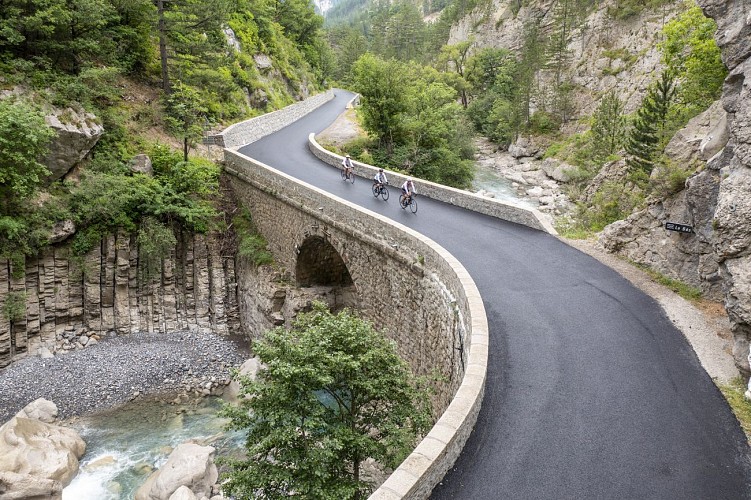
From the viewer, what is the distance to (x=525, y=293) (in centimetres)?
1141

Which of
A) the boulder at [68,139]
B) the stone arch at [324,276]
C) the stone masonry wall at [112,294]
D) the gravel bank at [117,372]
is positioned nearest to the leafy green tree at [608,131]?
the stone arch at [324,276]

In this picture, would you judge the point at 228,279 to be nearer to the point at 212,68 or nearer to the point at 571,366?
the point at 212,68

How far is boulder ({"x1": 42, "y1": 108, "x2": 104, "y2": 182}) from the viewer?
18125 mm

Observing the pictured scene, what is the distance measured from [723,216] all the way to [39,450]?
660 inches

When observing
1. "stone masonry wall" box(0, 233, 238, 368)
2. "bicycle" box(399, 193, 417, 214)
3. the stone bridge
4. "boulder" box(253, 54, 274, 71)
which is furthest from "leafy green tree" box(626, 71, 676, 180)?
"boulder" box(253, 54, 274, 71)

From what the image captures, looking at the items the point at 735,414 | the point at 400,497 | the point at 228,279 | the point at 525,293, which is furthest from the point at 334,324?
the point at 228,279

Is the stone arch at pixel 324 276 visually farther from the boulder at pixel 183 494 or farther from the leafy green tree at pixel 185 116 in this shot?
the boulder at pixel 183 494

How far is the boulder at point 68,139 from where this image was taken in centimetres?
1812

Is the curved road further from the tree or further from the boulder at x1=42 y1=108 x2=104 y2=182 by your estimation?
the boulder at x1=42 y1=108 x2=104 y2=182

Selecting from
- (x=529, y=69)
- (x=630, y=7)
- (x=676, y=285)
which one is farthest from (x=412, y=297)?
(x=630, y=7)

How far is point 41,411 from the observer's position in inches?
560

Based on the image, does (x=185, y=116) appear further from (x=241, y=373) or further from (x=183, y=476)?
(x=183, y=476)

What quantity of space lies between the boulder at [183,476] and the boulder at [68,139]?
502 inches

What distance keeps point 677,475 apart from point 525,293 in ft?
18.2
